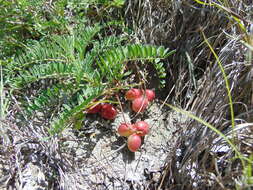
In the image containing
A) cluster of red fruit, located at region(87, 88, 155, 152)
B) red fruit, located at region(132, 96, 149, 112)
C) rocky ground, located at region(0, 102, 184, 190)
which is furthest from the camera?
red fruit, located at region(132, 96, 149, 112)

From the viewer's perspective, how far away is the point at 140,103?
173 cm

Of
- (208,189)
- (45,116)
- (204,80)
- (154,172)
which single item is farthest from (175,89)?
(45,116)

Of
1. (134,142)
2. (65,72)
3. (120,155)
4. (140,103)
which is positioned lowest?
(120,155)

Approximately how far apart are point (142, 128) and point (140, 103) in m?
0.16

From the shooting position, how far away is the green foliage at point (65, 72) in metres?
1.55

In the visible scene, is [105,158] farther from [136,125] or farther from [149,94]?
[149,94]

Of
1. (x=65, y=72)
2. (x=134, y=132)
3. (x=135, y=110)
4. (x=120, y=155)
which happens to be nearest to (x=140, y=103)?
(x=135, y=110)

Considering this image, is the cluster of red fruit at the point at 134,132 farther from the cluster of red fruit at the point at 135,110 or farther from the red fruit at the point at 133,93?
the red fruit at the point at 133,93

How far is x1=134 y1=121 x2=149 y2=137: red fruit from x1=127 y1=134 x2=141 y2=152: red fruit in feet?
0.13

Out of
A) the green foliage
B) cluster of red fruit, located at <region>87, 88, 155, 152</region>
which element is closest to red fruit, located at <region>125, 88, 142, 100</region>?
cluster of red fruit, located at <region>87, 88, 155, 152</region>

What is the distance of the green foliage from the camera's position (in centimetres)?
155

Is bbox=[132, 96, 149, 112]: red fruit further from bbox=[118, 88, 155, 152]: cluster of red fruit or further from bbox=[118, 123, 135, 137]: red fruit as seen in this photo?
bbox=[118, 123, 135, 137]: red fruit

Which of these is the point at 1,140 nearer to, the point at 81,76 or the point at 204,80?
the point at 81,76

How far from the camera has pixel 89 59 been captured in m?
1.62
